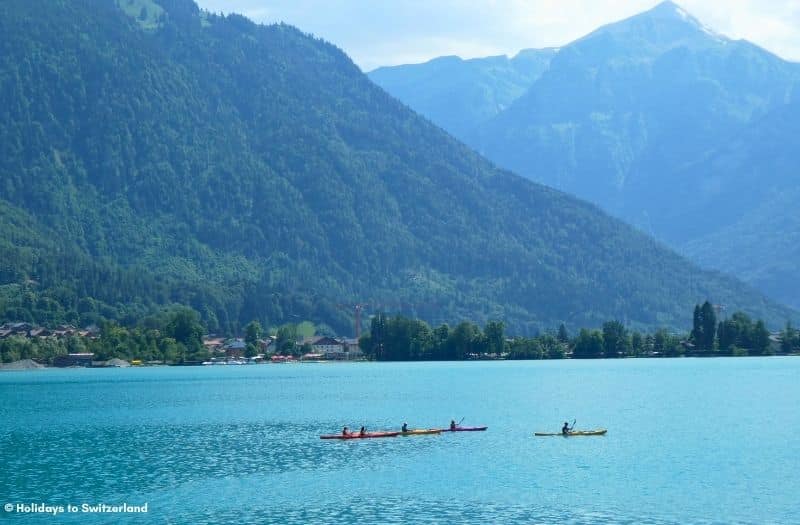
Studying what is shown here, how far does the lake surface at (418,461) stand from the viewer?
72.4 m

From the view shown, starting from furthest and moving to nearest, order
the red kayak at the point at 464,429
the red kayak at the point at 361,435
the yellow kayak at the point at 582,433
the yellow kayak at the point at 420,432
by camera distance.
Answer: the red kayak at the point at 464,429, the yellow kayak at the point at 420,432, the yellow kayak at the point at 582,433, the red kayak at the point at 361,435

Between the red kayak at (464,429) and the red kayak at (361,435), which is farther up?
the red kayak at (464,429)

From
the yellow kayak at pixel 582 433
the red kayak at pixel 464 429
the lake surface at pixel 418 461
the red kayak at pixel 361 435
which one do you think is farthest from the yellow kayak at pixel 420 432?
the yellow kayak at pixel 582 433

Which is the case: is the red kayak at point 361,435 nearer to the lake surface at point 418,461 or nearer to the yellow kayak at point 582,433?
the lake surface at point 418,461

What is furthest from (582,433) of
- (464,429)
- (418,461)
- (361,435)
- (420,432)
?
(418,461)

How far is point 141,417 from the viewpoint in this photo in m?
137

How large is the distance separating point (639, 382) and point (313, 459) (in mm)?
104873

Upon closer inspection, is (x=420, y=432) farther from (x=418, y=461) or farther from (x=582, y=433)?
Result: (x=418, y=461)

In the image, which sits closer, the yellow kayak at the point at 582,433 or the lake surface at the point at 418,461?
the lake surface at the point at 418,461

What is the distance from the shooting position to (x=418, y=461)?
93.4 metres

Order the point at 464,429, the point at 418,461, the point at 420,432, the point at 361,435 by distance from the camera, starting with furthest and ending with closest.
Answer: the point at 464,429 < the point at 420,432 < the point at 361,435 < the point at 418,461

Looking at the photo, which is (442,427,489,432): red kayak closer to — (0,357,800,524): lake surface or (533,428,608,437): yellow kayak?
(0,357,800,524): lake surface

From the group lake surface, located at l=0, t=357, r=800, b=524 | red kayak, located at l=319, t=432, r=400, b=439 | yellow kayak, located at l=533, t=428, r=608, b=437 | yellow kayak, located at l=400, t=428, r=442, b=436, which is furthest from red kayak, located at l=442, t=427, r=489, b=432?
yellow kayak, located at l=533, t=428, r=608, b=437

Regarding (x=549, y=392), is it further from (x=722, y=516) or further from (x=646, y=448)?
(x=722, y=516)
